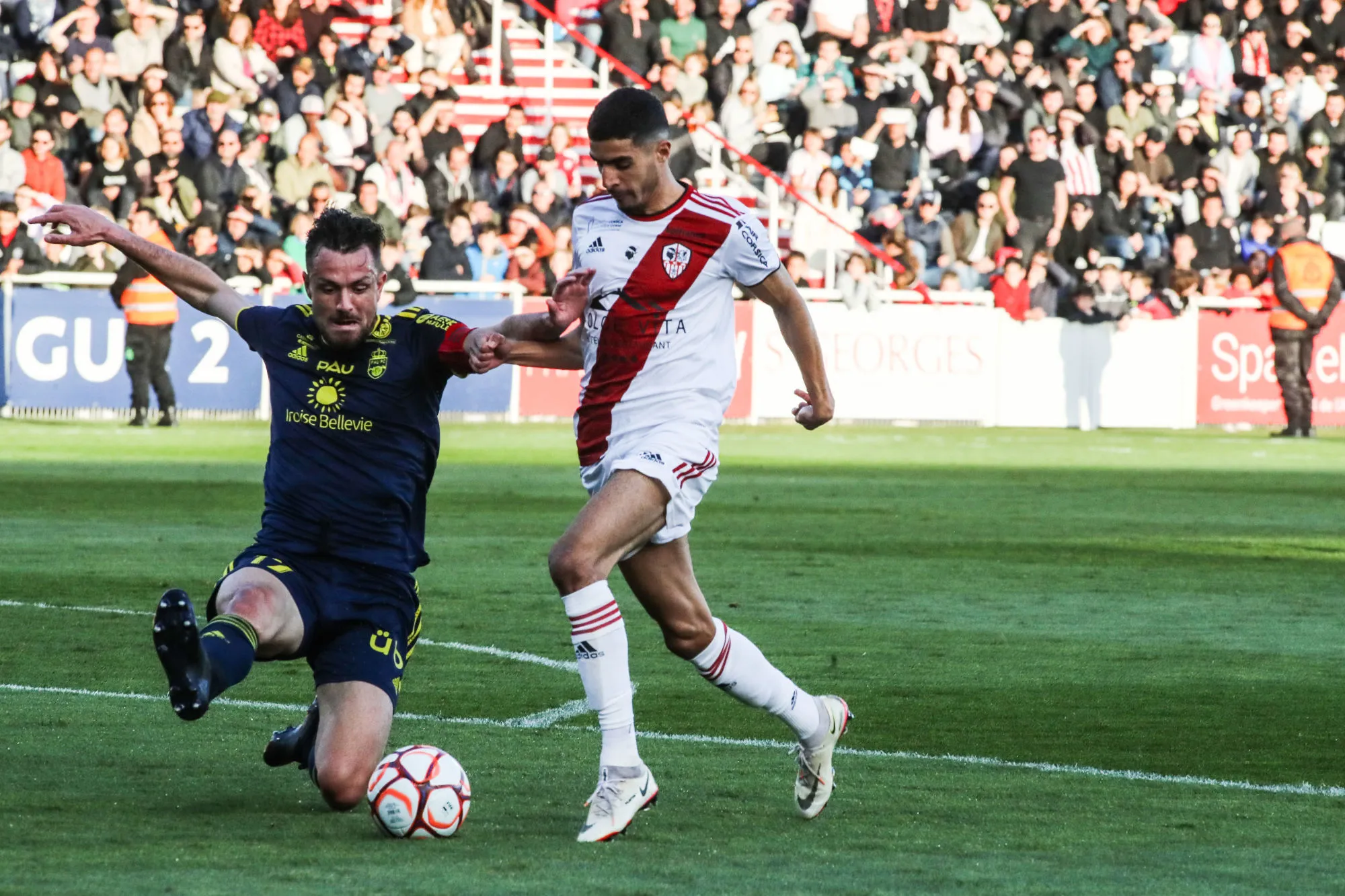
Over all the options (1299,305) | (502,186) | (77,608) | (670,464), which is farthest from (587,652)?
(502,186)

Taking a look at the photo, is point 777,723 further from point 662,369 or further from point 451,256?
point 451,256

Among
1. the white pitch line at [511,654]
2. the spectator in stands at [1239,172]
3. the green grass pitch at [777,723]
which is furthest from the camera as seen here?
the spectator in stands at [1239,172]

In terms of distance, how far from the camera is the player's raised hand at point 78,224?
5930mm

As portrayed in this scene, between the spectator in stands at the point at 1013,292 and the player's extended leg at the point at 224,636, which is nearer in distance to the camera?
the player's extended leg at the point at 224,636

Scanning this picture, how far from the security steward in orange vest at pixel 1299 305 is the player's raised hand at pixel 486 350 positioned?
62.2 ft

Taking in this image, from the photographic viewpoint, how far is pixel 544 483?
1688cm

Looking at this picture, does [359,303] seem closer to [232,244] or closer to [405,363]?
[405,363]

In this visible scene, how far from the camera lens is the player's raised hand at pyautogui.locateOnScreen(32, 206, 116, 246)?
5.93 meters

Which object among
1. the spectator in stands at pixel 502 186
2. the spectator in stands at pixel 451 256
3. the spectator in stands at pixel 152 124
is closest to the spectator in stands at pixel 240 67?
the spectator in stands at pixel 152 124

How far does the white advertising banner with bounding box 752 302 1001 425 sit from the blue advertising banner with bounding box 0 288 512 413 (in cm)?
310

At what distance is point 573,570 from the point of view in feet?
17.9

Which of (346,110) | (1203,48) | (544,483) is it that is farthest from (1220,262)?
(544,483)

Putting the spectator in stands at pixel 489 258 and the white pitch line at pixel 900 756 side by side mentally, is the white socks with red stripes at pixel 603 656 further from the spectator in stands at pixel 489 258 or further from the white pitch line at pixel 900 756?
the spectator in stands at pixel 489 258

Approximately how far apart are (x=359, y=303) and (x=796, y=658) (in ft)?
10.9
